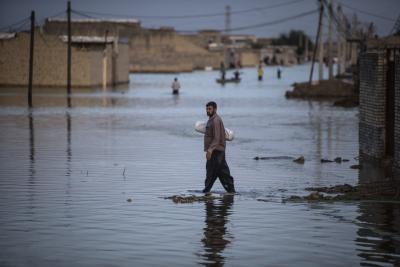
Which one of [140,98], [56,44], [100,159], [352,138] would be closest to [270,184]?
[100,159]

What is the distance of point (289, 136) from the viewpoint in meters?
26.9

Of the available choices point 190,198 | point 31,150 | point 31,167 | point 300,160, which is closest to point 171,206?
point 190,198

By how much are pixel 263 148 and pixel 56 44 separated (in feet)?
141

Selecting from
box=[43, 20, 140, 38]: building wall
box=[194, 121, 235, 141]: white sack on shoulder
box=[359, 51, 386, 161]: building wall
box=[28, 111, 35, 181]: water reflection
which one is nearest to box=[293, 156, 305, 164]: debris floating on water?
box=[359, 51, 386, 161]: building wall

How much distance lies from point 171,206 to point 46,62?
52501 millimetres

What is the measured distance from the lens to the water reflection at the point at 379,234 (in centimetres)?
970

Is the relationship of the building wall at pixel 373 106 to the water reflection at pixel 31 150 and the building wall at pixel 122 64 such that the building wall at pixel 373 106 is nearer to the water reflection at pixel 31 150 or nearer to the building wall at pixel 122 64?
the water reflection at pixel 31 150

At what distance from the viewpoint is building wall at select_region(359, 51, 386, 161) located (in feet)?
62.8

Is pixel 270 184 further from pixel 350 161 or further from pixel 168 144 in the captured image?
pixel 168 144

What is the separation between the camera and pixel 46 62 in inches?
2534

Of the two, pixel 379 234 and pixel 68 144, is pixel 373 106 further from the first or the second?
pixel 379 234

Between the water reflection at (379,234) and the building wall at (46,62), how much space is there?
52042 millimetres

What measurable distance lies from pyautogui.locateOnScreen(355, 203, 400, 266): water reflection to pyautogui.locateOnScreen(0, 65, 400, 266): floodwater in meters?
0.01

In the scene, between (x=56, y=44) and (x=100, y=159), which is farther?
(x=56, y=44)
